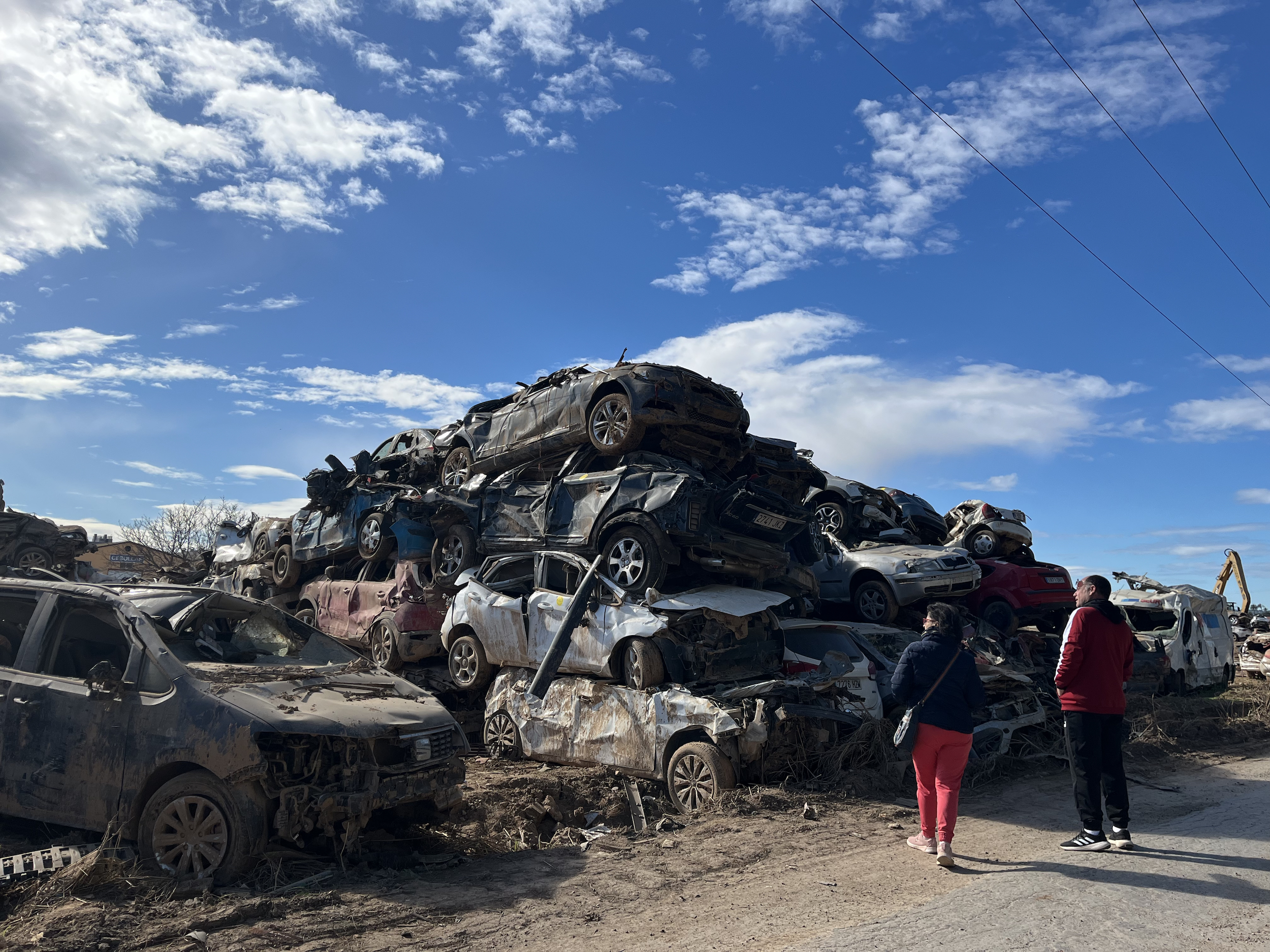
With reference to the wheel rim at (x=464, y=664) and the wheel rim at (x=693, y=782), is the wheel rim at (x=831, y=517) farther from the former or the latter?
the wheel rim at (x=693, y=782)

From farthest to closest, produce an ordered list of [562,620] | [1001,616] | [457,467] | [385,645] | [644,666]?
1. [457,467]
2. [1001,616]
3. [385,645]
4. [562,620]
5. [644,666]

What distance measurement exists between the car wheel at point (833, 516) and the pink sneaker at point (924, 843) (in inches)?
402

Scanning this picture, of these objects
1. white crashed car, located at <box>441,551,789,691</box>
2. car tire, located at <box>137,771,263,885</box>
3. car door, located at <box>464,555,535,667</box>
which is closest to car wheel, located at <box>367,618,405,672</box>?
white crashed car, located at <box>441,551,789,691</box>

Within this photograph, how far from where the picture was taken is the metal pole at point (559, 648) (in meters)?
8.56

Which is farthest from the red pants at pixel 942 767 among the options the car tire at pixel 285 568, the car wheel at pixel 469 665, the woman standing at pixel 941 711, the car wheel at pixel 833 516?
the car tire at pixel 285 568

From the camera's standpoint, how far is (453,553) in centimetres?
1259

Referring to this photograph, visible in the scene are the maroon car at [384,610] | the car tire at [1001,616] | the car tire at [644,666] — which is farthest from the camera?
the car tire at [1001,616]

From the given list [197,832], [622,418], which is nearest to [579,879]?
[197,832]

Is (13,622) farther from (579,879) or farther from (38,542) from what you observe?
(38,542)

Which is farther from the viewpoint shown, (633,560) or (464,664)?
(464,664)

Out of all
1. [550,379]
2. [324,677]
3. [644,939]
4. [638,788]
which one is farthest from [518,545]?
[644,939]

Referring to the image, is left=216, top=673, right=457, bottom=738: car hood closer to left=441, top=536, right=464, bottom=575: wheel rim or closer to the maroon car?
the maroon car

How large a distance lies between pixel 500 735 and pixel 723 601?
8.84 ft

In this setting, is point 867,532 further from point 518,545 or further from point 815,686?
point 815,686
